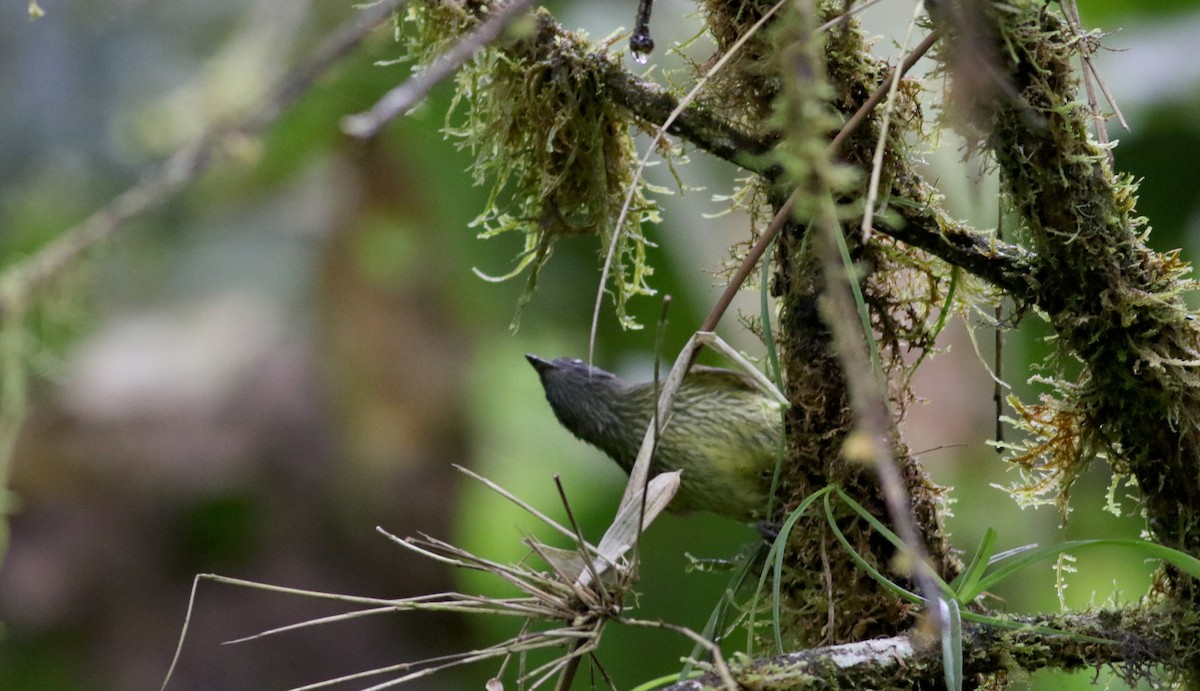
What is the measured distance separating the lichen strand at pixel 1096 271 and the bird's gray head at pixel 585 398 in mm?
1085

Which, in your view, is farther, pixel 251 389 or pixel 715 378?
pixel 251 389

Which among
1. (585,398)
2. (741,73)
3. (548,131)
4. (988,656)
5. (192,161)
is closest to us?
(988,656)

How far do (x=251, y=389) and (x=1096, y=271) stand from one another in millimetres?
5431

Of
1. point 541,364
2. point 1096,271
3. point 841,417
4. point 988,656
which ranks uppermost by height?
point 1096,271

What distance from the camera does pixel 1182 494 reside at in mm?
1382

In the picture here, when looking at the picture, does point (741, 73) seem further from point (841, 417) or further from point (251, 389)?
point (251, 389)

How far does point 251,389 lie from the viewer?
6.09 metres

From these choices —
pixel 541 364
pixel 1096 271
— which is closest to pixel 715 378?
pixel 541 364

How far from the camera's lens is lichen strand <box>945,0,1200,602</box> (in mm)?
1252

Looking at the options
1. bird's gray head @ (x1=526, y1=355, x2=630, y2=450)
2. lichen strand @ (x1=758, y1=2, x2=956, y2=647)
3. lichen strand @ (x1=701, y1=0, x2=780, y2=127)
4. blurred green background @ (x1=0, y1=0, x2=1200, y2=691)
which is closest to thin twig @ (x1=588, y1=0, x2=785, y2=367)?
lichen strand @ (x1=701, y1=0, x2=780, y2=127)

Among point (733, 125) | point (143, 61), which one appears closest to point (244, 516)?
point (143, 61)

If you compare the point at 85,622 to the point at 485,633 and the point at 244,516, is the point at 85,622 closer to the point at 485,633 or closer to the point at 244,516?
the point at 244,516

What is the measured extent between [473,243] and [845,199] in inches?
80.7

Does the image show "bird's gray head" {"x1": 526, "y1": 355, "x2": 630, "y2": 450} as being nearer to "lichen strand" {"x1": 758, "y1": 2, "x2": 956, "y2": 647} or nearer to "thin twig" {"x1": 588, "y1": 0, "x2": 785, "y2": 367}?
"lichen strand" {"x1": 758, "y1": 2, "x2": 956, "y2": 647}
